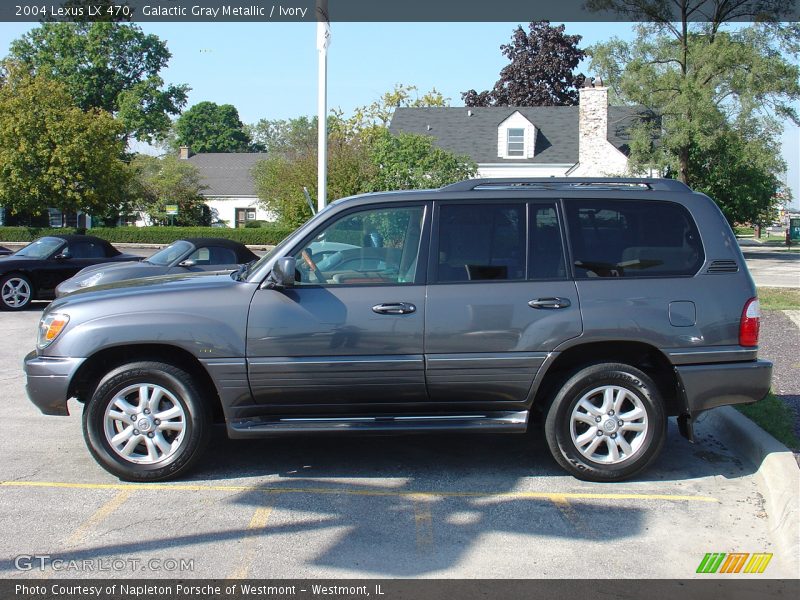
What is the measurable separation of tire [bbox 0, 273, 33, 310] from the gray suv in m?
10.3

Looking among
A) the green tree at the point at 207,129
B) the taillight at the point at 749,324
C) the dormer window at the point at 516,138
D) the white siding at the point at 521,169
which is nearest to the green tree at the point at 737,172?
the white siding at the point at 521,169

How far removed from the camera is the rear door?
5.48m

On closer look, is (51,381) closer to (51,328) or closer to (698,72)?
(51,328)

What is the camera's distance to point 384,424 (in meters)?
5.52

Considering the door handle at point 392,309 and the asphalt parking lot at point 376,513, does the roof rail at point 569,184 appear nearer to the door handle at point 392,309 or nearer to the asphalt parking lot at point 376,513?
the door handle at point 392,309

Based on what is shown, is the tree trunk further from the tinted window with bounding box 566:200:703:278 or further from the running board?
the running board

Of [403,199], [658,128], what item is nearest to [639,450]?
[403,199]

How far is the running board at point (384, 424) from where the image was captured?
18.0ft

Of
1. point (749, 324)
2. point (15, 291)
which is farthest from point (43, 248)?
point (749, 324)

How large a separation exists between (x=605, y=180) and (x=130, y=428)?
374 centimetres

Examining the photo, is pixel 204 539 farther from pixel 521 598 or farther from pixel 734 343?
pixel 734 343

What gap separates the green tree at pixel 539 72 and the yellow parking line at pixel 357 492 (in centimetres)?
6303

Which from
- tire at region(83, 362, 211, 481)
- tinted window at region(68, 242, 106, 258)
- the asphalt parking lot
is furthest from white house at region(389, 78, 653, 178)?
tire at region(83, 362, 211, 481)

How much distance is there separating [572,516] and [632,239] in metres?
1.95
